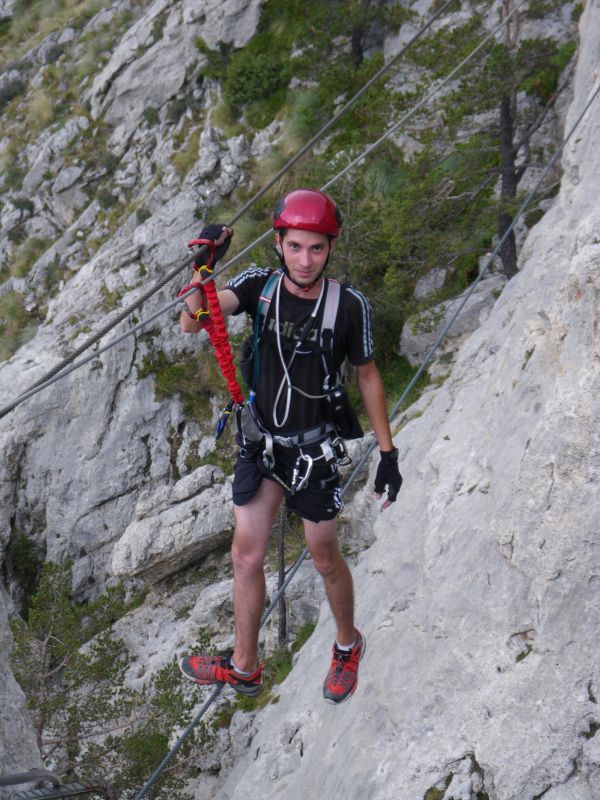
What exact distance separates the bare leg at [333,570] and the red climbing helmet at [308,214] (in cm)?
166

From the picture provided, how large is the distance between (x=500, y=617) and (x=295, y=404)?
2.04 metres

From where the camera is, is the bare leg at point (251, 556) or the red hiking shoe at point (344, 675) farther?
the red hiking shoe at point (344, 675)

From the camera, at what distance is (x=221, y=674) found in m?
4.21

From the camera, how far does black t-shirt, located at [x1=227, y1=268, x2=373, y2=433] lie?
3426 millimetres

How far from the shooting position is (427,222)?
13.2 meters

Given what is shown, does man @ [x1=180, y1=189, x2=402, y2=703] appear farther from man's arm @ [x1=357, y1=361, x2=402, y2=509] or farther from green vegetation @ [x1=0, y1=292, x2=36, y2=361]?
green vegetation @ [x1=0, y1=292, x2=36, y2=361]

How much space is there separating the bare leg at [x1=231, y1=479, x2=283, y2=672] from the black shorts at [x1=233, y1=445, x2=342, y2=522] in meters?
0.07

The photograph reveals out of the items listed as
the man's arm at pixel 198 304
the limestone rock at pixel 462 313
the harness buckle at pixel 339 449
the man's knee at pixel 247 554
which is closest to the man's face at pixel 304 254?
the man's arm at pixel 198 304

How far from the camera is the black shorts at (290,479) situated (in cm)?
375

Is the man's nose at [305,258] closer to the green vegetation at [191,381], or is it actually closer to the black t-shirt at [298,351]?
the black t-shirt at [298,351]

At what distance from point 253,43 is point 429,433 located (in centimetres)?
1913

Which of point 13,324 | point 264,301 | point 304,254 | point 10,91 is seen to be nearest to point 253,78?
point 13,324

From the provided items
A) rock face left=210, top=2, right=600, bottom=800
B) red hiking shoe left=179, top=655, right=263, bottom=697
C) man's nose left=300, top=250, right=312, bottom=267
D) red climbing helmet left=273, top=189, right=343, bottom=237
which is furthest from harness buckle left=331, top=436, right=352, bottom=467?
red hiking shoe left=179, top=655, right=263, bottom=697

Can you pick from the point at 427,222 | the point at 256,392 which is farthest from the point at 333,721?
the point at 427,222
